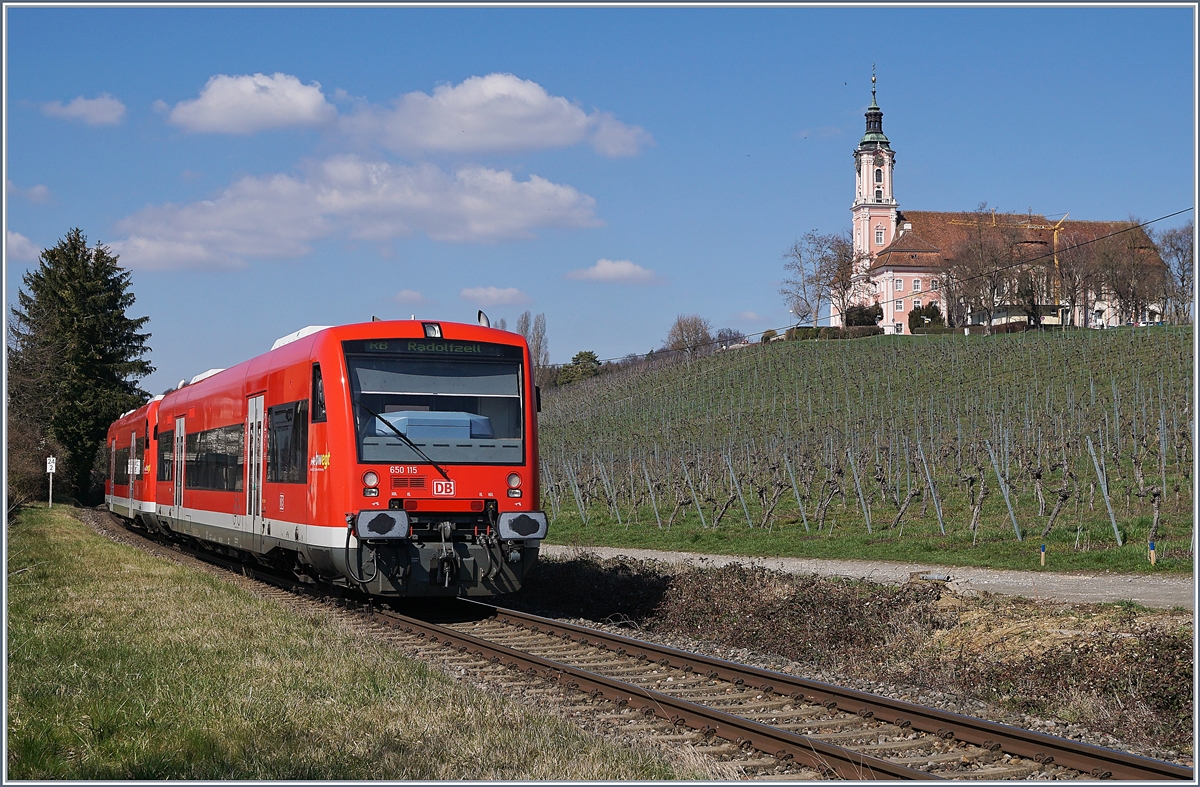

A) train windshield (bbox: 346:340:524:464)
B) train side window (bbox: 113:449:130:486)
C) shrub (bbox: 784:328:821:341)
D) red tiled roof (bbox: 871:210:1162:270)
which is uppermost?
red tiled roof (bbox: 871:210:1162:270)

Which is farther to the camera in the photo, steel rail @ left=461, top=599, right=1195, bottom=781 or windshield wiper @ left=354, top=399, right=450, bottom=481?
windshield wiper @ left=354, top=399, right=450, bottom=481

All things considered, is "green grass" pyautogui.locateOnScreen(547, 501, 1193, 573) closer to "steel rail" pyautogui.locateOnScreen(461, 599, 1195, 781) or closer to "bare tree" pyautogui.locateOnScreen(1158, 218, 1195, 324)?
"steel rail" pyautogui.locateOnScreen(461, 599, 1195, 781)

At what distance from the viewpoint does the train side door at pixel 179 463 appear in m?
22.5

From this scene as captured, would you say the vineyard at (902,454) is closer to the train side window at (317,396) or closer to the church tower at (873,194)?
the train side window at (317,396)

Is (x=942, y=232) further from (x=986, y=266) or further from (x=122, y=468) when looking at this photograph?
Result: (x=122, y=468)

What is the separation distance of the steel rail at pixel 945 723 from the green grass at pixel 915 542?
852 cm

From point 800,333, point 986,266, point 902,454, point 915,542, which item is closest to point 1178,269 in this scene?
point 986,266

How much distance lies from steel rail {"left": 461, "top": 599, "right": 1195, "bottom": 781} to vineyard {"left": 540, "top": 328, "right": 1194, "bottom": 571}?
869 cm

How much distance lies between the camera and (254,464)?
16.2m

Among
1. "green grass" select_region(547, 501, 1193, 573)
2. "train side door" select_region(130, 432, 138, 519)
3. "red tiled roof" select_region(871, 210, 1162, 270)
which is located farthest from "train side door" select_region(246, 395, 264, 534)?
"red tiled roof" select_region(871, 210, 1162, 270)

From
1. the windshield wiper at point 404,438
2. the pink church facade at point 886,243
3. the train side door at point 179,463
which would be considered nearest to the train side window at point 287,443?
the windshield wiper at point 404,438

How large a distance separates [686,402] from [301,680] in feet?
168

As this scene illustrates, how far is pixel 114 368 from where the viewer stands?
65.3m

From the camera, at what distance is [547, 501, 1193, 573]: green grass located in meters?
17.3
